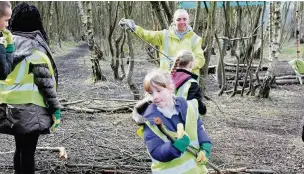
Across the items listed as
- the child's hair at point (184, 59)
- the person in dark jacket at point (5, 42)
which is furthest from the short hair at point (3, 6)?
the child's hair at point (184, 59)

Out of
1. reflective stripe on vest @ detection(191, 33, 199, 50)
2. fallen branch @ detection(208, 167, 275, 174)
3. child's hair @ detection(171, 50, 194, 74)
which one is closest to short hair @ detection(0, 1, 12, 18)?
child's hair @ detection(171, 50, 194, 74)

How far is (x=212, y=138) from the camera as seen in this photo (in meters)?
6.23

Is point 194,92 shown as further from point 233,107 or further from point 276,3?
point 276,3

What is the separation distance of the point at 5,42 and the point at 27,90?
577 millimetres

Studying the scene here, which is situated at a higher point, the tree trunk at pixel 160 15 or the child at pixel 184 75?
the tree trunk at pixel 160 15

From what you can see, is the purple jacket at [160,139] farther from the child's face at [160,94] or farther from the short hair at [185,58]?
the short hair at [185,58]

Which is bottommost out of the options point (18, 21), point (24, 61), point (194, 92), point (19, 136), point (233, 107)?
point (233, 107)

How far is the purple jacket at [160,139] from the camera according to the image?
2.75 meters

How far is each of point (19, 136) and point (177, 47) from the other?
2.24m

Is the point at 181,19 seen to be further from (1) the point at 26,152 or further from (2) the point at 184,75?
(1) the point at 26,152

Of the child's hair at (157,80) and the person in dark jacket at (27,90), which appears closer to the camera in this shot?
the child's hair at (157,80)

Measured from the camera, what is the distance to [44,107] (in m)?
3.87

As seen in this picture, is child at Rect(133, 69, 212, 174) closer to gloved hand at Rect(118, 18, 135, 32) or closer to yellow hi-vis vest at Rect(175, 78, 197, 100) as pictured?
yellow hi-vis vest at Rect(175, 78, 197, 100)

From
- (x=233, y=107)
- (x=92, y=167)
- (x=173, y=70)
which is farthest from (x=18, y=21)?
(x=233, y=107)
